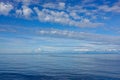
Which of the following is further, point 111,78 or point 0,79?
point 111,78

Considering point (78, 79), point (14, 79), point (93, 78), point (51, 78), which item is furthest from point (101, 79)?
point (14, 79)

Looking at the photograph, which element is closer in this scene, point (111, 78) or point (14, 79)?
point (14, 79)

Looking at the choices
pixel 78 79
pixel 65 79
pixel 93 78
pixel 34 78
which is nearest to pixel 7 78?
pixel 34 78

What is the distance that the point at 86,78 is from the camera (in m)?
53.7

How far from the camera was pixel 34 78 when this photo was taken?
53719mm

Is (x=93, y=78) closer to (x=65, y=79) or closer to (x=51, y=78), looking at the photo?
(x=65, y=79)

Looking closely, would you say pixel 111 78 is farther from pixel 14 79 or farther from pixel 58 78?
pixel 14 79

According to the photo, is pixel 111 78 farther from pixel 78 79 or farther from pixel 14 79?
pixel 14 79

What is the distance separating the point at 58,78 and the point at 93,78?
9960 millimetres

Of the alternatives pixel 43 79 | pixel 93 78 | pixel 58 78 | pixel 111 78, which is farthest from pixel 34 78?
pixel 111 78

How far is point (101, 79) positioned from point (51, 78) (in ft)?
46.3

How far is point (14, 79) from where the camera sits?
5116cm

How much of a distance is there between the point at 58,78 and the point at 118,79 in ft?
55.5

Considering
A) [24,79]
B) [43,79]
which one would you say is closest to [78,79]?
[43,79]
